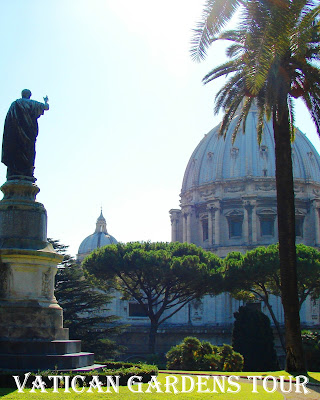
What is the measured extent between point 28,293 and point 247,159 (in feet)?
229

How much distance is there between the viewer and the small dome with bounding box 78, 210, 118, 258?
98.3m

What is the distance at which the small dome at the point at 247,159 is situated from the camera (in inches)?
3219

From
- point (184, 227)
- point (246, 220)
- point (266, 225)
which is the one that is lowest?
point (266, 225)

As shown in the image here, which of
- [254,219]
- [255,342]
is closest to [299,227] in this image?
[254,219]

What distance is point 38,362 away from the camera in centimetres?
1336

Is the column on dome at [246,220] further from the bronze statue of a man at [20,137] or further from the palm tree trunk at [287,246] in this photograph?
the bronze statue of a man at [20,137]

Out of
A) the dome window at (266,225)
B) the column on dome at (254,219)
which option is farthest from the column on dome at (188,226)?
the dome window at (266,225)

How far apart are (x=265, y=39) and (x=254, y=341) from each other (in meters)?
23.0

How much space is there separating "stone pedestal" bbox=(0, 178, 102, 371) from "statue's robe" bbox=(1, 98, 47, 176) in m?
0.42

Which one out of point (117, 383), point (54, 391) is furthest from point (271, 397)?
point (54, 391)

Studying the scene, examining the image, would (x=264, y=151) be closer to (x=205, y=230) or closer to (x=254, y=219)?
(x=254, y=219)

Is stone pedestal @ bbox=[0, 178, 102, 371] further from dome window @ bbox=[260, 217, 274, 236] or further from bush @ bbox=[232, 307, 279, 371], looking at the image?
dome window @ bbox=[260, 217, 274, 236]

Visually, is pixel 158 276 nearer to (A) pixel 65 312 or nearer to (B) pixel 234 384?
(A) pixel 65 312

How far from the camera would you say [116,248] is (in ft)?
163
